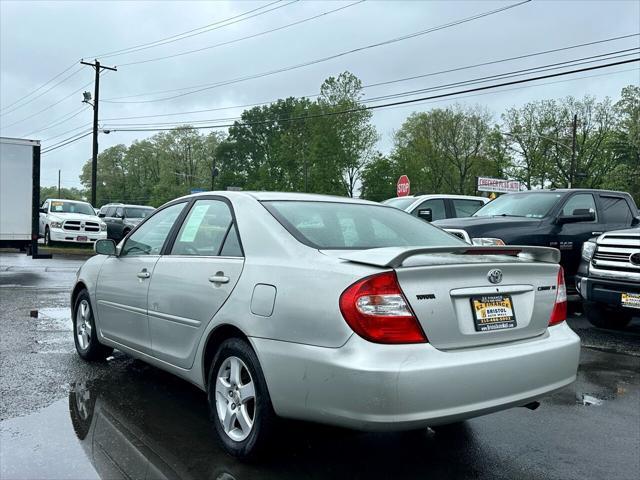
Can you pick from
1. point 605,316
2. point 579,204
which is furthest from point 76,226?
Result: point 605,316

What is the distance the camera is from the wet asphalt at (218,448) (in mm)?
3213

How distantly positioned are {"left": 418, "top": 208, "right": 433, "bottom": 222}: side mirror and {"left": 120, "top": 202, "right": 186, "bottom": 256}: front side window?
7.87 meters

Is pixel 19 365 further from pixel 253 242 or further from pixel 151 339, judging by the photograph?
pixel 253 242

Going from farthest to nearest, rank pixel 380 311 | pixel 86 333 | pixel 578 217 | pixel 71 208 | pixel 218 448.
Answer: pixel 71 208
pixel 578 217
pixel 86 333
pixel 218 448
pixel 380 311

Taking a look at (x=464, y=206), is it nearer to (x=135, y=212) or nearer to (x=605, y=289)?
(x=605, y=289)

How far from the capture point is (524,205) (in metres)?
9.77

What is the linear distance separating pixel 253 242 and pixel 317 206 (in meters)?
0.65

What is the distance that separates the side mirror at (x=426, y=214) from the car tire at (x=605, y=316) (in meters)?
4.37

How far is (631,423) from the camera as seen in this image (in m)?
4.22

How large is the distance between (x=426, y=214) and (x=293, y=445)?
895 cm

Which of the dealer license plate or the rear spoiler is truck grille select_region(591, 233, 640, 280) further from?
the rear spoiler

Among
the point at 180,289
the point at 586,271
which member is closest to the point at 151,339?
the point at 180,289

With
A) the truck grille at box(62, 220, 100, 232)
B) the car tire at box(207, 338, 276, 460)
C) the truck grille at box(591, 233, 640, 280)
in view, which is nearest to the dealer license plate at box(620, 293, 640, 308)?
the truck grille at box(591, 233, 640, 280)

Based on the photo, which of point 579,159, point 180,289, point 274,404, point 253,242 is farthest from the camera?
point 579,159
